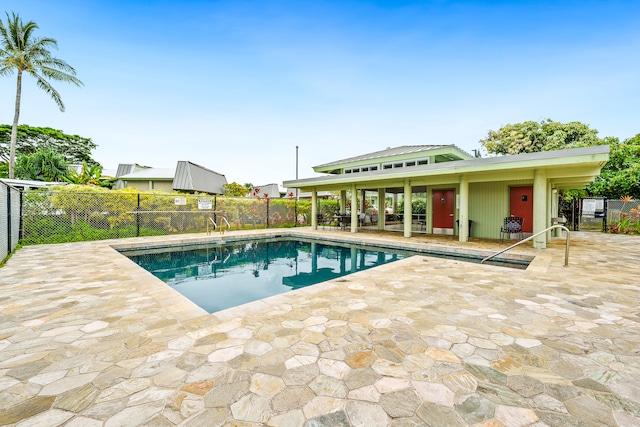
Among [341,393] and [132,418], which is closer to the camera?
[132,418]

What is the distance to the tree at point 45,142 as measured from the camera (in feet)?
82.9

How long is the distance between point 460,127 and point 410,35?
1005cm

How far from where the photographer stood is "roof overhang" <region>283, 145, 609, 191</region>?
20.6ft

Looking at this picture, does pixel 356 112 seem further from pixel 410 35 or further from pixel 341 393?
pixel 341 393

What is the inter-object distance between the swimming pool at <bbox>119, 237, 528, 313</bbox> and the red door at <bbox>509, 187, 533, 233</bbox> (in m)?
3.96

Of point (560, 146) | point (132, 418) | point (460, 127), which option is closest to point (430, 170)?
point (132, 418)

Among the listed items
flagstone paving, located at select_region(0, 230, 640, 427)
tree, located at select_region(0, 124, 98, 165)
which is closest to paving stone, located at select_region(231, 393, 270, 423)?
flagstone paving, located at select_region(0, 230, 640, 427)

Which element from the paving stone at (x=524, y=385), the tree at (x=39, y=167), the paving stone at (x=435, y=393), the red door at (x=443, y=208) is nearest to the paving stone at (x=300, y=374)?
the paving stone at (x=435, y=393)

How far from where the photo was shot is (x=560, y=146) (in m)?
18.7

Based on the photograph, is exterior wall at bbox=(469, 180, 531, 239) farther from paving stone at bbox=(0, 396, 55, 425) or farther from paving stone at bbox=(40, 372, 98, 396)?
paving stone at bbox=(0, 396, 55, 425)

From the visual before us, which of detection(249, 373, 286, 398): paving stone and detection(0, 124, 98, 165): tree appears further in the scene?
detection(0, 124, 98, 165): tree

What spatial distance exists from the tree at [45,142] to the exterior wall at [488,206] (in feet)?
102

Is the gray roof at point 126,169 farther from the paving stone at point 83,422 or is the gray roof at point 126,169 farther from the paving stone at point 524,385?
the paving stone at point 524,385

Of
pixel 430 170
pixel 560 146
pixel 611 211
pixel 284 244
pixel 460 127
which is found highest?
pixel 460 127
